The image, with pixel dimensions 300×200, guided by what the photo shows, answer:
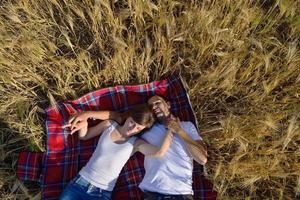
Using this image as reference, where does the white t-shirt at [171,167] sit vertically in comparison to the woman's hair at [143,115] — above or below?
below

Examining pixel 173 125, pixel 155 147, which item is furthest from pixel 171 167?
pixel 173 125

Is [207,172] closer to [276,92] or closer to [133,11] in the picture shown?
[276,92]

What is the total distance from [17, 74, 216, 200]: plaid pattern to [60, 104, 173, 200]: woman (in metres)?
0.18

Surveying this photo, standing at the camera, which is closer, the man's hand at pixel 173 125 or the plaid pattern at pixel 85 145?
the man's hand at pixel 173 125

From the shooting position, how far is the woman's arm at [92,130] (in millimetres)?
4023

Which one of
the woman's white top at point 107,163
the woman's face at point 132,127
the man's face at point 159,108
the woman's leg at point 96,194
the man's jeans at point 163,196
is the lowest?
the man's jeans at point 163,196

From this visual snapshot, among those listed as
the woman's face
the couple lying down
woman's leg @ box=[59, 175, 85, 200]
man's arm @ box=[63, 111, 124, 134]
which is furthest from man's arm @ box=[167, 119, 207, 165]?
woman's leg @ box=[59, 175, 85, 200]

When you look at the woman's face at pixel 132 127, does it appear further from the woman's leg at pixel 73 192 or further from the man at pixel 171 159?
the woman's leg at pixel 73 192

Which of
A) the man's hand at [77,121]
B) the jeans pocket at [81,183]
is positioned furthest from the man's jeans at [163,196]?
the man's hand at [77,121]

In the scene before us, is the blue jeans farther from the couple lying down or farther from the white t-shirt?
the white t-shirt

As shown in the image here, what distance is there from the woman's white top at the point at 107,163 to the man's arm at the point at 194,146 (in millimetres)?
410

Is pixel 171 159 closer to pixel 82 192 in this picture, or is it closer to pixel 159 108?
pixel 159 108

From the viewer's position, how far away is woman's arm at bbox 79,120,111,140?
4023mm

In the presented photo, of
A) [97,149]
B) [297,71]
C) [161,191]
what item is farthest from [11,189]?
[297,71]
